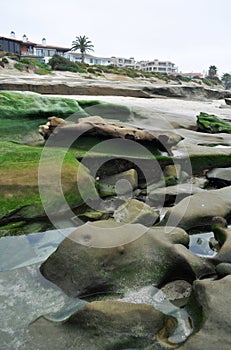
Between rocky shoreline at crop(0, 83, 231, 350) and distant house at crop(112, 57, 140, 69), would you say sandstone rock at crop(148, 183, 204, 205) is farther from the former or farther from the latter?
distant house at crop(112, 57, 140, 69)

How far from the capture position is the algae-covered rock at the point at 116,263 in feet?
10.5

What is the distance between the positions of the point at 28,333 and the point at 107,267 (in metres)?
0.97

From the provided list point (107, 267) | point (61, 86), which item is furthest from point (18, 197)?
point (61, 86)

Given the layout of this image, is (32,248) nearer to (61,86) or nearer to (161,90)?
(61,86)

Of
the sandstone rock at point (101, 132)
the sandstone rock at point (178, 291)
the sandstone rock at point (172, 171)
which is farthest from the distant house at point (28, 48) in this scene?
the sandstone rock at point (178, 291)

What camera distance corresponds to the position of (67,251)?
3379mm

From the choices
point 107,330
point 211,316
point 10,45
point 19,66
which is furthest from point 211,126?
point 10,45

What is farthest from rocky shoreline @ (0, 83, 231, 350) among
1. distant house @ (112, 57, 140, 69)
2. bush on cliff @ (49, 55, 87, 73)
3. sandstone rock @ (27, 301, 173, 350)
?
distant house @ (112, 57, 140, 69)

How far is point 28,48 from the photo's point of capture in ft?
193

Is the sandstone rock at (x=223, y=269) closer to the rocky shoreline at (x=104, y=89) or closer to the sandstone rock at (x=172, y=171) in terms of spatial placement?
the sandstone rock at (x=172, y=171)

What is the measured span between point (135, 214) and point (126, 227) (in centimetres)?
89

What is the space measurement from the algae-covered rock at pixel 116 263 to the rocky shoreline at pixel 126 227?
1 centimetres

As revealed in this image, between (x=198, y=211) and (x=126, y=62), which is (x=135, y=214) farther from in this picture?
(x=126, y=62)

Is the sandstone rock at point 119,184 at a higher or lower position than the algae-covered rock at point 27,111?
lower
